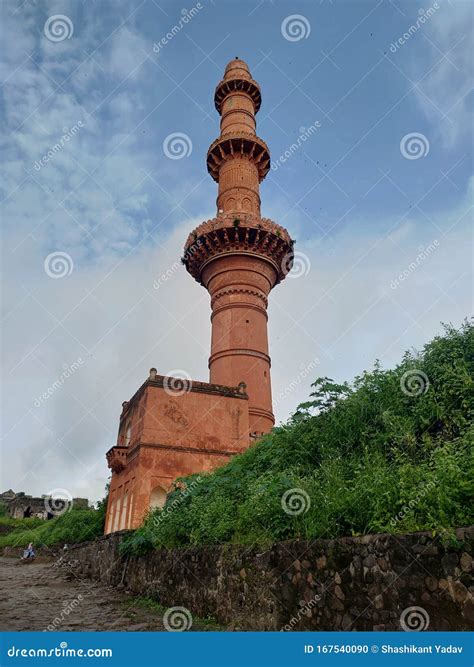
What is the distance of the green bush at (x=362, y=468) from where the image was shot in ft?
13.4

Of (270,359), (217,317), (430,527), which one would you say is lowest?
(430,527)

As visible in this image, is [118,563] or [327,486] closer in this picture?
[327,486]

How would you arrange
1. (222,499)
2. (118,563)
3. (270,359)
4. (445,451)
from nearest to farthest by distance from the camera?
(445,451) < (222,499) < (118,563) < (270,359)

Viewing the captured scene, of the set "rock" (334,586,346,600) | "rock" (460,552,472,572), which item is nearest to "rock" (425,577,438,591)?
"rock" (460,552,472,572)

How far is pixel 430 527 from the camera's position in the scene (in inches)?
137

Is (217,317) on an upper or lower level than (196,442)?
upper

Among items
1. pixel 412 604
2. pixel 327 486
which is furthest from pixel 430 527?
pixel 327 486

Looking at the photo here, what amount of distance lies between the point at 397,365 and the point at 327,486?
275cm

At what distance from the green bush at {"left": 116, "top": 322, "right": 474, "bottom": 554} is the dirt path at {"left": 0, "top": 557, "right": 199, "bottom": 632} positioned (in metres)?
1.13

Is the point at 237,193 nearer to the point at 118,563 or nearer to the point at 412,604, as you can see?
the point at 118,563

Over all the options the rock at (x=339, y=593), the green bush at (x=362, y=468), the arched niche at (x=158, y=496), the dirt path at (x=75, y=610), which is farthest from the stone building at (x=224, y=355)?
the rock at (x=339, y=593)

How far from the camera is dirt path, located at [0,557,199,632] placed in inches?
255

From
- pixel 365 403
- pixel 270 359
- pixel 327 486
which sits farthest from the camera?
pixel 270 359

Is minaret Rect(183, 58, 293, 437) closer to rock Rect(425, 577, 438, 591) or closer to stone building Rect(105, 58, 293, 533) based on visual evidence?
stone building Rect(105, 58, 293, 533)
